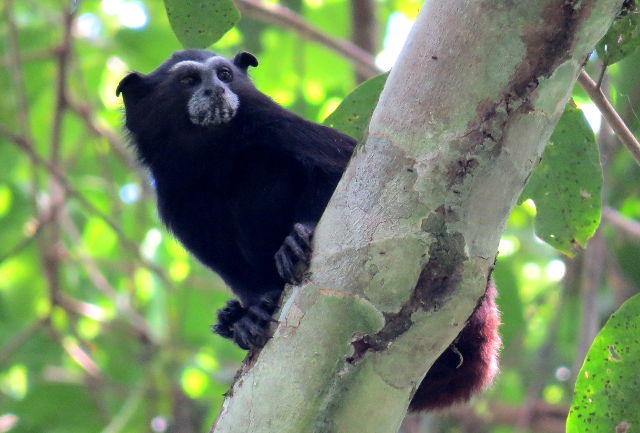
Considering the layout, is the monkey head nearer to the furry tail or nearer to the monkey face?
the monkey face

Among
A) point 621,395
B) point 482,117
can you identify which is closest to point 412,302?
point 482,117

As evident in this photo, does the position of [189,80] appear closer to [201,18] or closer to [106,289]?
[201,18]

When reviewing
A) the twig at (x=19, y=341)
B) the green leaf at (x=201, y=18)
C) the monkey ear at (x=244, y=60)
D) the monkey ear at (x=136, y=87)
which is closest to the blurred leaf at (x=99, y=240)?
the twig at (x=19, y=341)

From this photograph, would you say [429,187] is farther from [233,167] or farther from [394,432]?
[233,167]

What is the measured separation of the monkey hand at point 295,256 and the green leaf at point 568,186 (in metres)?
0.87

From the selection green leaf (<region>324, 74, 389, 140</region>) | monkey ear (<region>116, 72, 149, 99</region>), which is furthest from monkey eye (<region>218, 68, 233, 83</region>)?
green leaf (<region>324, 74, 389, 140</region>)

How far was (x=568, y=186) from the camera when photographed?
9.27 feet

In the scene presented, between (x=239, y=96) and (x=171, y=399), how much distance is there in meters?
2.38

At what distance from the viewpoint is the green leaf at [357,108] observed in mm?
2971

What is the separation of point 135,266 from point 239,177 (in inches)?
102

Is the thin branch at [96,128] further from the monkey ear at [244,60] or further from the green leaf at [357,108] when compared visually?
the green leaf at [357,108]

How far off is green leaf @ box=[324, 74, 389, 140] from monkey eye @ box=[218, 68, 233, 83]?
0.75 meters

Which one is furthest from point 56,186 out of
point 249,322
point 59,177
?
point 249,322

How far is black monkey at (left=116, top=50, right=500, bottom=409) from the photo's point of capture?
2930 mm
